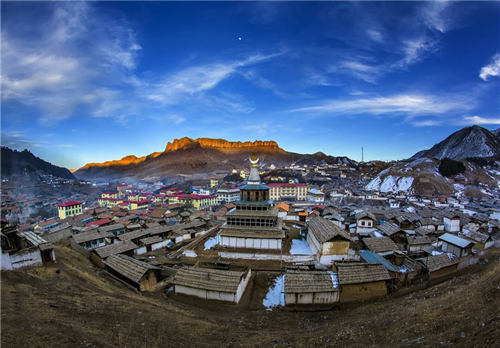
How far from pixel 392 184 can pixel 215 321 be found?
129 m

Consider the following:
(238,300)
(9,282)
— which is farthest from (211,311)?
(9,282)

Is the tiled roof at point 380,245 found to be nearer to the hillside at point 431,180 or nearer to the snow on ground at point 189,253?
the snow on ground at point 189,253

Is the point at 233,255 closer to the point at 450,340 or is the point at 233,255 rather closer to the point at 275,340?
the point at 275,340

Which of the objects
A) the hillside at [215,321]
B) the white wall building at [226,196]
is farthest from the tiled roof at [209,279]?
the white wall building at [226,196]

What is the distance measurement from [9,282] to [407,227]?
4897cm

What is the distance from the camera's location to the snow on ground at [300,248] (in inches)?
1048

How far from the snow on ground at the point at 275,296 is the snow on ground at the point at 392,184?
115m

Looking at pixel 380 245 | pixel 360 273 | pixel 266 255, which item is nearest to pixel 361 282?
pixel 360 273

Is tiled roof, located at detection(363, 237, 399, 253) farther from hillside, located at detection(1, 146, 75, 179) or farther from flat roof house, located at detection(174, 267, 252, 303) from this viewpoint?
hillside, located at detection(1, 146, 75, 179)

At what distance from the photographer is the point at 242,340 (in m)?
→ 11.5

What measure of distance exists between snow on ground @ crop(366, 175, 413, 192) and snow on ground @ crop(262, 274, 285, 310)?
11521cm

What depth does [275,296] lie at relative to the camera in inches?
742

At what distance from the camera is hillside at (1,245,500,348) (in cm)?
941

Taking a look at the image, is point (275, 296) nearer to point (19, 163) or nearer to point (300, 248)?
point (300, 248)
